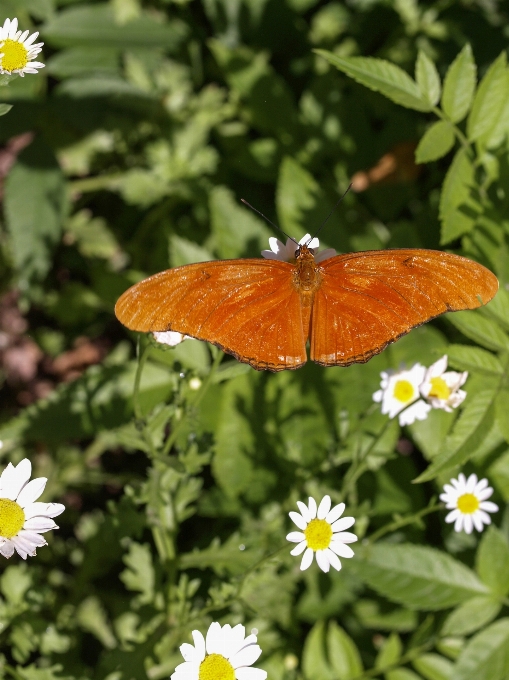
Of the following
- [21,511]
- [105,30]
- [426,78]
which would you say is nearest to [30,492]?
[21,511]

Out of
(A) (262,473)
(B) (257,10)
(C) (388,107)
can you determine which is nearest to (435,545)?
(A) (262,473)

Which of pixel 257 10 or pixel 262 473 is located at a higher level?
pixel 257 10

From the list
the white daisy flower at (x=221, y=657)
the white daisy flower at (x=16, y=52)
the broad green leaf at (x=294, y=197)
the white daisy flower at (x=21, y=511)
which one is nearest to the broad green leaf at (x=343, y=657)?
the white daisy flower at (x=221, y=657)

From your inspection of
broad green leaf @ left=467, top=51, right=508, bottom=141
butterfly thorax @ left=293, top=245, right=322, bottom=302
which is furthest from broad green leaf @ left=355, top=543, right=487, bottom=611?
broad green leaf @ left=467, top=51, right=508, bottom=141

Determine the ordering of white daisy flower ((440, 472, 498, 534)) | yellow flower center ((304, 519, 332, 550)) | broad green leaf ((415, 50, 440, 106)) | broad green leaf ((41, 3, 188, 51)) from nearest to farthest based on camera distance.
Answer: yellow flower center ((304, 519, 332, 550))
white daisy flower ((440, 472, 498, 534))
broad green leaf ((415, 50, 440, 106))
broad green leaf ((41, 3, 188, 51))

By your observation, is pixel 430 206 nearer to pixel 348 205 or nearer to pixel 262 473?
pixel 348 205

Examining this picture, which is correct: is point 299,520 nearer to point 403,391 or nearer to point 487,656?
point 403,391

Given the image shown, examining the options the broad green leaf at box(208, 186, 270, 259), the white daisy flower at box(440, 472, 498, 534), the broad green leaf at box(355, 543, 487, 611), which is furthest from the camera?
the broad green leaf at box(208, 186, 270, 259)

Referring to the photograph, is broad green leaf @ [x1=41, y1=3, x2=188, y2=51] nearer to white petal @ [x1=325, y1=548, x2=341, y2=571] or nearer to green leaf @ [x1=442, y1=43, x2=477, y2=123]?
green leaf @ [x1=442, y1=43, x2=477, y2=123]
